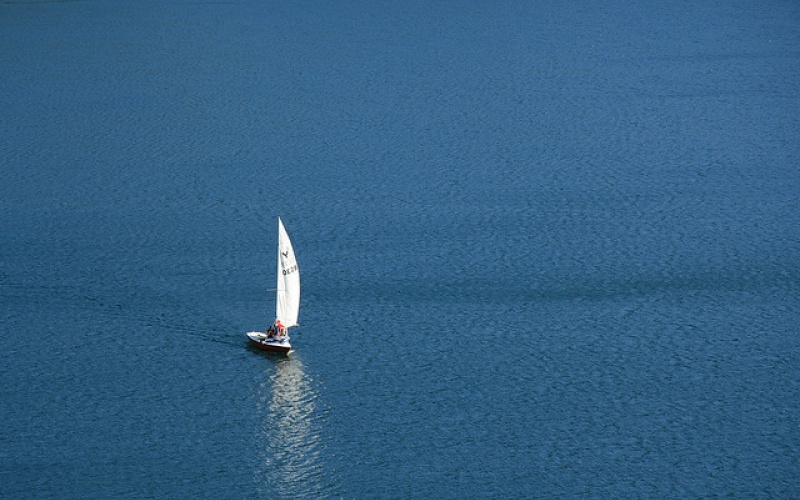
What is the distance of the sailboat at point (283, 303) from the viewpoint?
3416cm

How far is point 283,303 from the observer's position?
113 feet

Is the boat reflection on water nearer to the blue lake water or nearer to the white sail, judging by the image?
the blue lake water

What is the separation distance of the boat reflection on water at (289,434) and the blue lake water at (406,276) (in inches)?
3.5

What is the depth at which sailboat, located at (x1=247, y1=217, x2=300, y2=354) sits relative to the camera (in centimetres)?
3416

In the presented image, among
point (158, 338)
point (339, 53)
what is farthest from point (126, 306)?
point (339, 53)

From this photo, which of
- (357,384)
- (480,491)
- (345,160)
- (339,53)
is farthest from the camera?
(339,53)

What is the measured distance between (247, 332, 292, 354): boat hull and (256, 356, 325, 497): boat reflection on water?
13.2 inches

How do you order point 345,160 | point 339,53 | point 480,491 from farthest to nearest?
point 339,53 < point 345,160 < point 480,491

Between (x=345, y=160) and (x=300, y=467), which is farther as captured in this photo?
(x=345, y=160)

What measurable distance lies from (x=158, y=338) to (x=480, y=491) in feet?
41.3

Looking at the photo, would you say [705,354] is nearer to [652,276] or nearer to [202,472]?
[652,276]

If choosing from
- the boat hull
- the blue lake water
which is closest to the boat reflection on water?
the blue lake water

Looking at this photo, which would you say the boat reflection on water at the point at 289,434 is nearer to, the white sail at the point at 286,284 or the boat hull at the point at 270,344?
the boat hull at the point at 270,344

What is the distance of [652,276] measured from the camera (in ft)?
133
